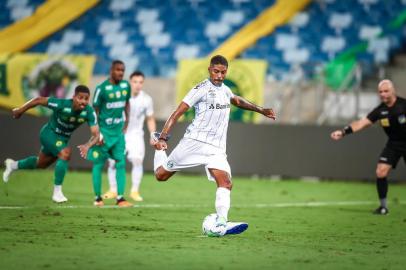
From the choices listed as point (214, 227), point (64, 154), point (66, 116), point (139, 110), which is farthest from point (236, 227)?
point (139, 110)

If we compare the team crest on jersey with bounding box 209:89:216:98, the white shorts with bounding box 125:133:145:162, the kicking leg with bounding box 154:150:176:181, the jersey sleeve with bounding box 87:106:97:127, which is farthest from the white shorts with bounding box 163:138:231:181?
the white shorts with bounding box 125:133:145:162

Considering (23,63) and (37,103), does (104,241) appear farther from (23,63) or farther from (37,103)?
(23,63)

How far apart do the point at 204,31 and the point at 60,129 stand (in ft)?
40.5

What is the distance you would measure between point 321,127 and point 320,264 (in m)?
13.4

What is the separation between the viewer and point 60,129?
44.8 feet

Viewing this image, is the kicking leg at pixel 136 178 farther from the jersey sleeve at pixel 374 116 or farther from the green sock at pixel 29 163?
the jersey sleeve at pixel 374 116

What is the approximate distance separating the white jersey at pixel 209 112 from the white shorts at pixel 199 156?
0.06m

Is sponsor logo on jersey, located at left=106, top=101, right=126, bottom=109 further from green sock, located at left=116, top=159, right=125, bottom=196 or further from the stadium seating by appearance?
the stadium seating

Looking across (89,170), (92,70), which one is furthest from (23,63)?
(89,170)

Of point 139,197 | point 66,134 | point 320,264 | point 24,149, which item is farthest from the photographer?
point 24,149

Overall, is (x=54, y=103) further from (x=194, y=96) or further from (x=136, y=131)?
(x=194, y=96)

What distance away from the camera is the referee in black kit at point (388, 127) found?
13.8m

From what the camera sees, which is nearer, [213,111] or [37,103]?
[213,111]

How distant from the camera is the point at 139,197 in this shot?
15086 mm
